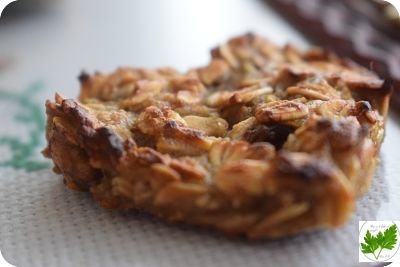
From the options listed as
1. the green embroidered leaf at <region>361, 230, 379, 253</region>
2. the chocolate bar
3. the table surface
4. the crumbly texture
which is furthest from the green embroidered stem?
the chocolate bar

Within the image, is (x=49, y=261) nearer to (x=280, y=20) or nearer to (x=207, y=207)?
(x=207, y=207)

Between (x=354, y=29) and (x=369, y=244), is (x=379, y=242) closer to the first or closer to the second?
(x=369, y=244)

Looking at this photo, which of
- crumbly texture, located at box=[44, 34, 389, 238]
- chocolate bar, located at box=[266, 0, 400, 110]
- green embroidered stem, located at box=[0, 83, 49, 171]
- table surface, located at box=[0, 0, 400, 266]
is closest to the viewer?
crumbly texture, located at box=[44, 34, 389, 238]

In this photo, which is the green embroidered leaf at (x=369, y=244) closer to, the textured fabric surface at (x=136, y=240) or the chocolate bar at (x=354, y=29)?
the textured fabric surface at (x=136, y=240)

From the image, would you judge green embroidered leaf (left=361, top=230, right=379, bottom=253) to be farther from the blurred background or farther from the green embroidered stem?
the blurred background

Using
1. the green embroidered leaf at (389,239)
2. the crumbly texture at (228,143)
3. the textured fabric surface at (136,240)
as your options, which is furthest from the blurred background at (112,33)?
the green embroidered leaf at (389,239)
